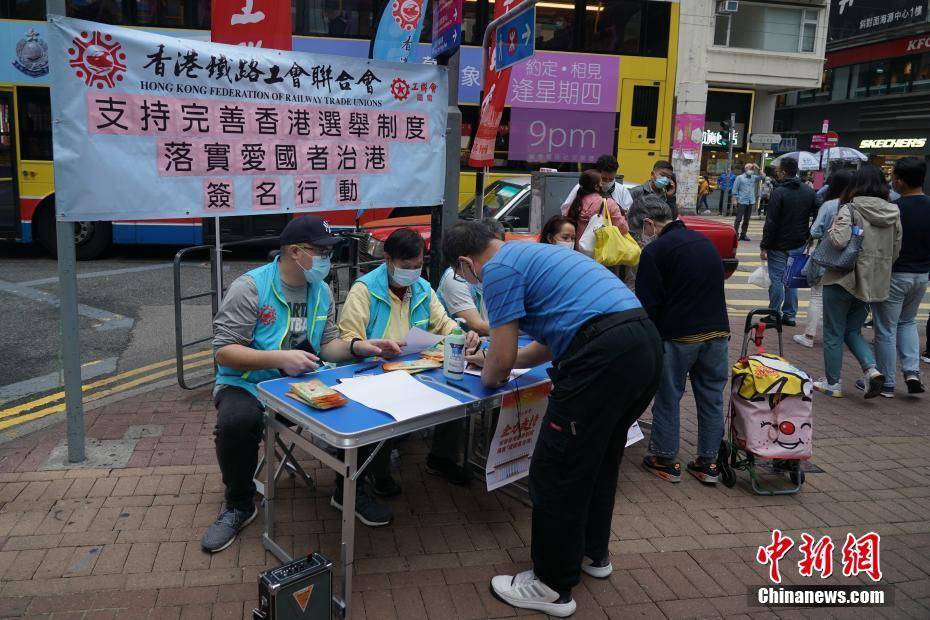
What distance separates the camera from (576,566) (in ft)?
9.89

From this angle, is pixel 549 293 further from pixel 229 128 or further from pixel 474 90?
pixel 474 90

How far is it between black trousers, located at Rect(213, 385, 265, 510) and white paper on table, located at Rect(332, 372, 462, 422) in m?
0.46

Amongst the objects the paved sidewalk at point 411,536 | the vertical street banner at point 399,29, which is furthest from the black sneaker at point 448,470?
the vertical street banner at point 399,29

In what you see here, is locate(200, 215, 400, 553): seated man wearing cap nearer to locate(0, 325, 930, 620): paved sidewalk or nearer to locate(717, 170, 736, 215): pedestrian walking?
locate(0, 325, 930, 620): paved sidewalk

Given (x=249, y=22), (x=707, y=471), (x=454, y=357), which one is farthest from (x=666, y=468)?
(x=249, y=22)

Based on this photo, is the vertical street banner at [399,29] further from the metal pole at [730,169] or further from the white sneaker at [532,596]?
the metal pole at [730,169]

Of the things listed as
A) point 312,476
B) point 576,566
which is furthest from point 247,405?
point 576,566

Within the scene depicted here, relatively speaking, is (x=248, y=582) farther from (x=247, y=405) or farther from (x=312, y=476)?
(x=312, y=476)

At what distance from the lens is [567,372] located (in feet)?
9.52

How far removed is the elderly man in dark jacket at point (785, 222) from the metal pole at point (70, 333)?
6763mm

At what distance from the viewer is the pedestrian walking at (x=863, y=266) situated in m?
5.59

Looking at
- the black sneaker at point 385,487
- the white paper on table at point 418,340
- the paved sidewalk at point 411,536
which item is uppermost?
the white paper on table at point 418,340

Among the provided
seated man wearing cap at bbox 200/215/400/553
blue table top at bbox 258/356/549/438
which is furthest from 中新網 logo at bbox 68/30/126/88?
blue table top at bbox 258/356/549/438

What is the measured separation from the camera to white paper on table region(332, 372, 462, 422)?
9.84ft
